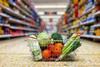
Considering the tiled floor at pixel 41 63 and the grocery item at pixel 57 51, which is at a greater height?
the grocery item at pixel 57 51

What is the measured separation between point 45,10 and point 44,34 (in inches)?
696

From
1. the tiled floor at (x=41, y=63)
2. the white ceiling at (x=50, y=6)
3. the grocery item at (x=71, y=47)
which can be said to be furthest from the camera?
the white ceiling at (x=50, y=6)

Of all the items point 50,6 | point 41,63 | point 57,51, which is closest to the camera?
point 41,63

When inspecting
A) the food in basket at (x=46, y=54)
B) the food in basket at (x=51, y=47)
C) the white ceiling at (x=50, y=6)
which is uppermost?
the white ceiling at (x=50, y=6)

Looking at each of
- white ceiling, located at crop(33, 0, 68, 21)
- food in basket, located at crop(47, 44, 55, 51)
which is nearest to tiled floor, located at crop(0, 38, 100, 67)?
food in basket, located at crop(47, 44, 55, 51)

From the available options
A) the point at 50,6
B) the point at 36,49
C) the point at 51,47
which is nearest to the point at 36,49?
the point at 36,49

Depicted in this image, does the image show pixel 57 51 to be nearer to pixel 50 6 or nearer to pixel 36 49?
pixel 36 49

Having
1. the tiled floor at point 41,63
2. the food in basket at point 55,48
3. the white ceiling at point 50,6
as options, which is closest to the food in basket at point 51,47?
the food in basket at point 55,48

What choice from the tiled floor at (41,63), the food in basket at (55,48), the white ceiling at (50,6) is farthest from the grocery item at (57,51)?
the white ceiling at (50,6)

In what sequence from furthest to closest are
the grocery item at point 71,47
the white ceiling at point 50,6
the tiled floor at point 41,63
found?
the white ceiling at point 50,6 < the grocery item at point 71,47 < the tiled floor at point 41,63

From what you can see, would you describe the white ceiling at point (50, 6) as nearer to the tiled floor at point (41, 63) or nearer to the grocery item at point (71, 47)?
the tiled floor at point (41, 63)

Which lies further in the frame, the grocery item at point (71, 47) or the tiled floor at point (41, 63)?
the grocery item at point (71, 47)

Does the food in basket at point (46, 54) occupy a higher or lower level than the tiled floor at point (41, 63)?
higher

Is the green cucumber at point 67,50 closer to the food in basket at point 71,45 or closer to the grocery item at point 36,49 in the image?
the food in basket at point 71,45
